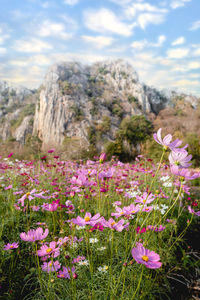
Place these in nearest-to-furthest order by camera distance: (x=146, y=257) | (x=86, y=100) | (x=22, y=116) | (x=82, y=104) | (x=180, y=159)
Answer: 1. (x=146, y=257)
2. (x=180, y=159)
3. (x=82, y=104)
4. (x=86, y=100)
5. (x=22, y=116)

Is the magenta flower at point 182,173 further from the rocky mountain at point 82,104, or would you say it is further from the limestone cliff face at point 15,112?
the limestone cliff face at point 15,112

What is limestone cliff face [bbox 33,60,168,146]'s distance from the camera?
2506 cm

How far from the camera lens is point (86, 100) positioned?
2872 cm

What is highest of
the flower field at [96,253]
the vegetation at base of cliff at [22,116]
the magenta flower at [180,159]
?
the vegetation at base of cliff at [22,116]

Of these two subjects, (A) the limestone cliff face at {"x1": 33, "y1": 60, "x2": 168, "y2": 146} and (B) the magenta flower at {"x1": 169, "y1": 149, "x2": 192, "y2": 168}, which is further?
(A) the limestone cliff face at {"x1": 33, "y1": 60, "x2": 168, "y2": 146}

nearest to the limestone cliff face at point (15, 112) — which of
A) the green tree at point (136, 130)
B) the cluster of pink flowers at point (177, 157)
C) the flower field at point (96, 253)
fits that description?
the green tree at point (136, 130)

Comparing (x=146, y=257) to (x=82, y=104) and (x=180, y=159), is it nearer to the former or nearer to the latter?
(x=180, y=159)

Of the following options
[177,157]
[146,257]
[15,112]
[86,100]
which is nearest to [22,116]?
[15,112]

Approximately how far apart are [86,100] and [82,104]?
134 cm

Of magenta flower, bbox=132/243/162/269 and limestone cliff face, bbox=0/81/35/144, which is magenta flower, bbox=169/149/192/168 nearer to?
magenta flower, bbox=132/243/162/269

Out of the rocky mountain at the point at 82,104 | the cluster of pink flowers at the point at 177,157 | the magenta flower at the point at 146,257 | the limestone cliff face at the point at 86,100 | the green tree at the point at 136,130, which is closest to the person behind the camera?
the magenta flower at the point at 146,257

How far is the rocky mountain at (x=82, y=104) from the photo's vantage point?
2481cm

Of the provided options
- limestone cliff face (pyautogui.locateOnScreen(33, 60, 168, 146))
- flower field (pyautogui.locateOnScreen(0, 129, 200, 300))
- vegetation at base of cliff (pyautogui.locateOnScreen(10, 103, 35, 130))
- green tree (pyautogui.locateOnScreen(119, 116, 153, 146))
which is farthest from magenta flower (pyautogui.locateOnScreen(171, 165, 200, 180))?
vegetation at base of cliff (pyautogui.locateOnScreen(10, 103, 35, 130))

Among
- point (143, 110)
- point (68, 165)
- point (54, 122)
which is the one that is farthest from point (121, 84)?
point (68, 165)
